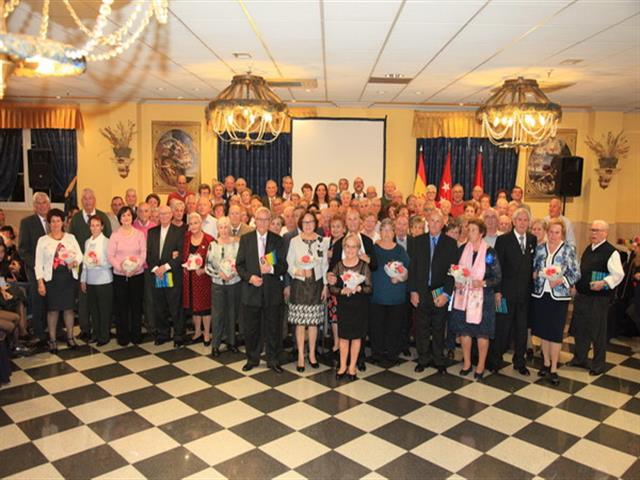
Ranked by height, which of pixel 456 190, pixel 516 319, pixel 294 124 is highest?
pixel 294 124

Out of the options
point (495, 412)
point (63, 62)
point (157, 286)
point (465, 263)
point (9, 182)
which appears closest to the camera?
point (63, 62)

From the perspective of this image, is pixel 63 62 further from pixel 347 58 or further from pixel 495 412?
pixel 347 58

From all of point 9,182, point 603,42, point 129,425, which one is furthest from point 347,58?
point 9,182

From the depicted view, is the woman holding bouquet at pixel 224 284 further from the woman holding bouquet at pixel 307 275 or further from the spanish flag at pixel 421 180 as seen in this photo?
the spanish flag at pixel 421 180

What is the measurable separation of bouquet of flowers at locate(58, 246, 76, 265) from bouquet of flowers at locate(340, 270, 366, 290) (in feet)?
10.1

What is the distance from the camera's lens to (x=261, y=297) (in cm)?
529

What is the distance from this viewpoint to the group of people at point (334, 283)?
16.9 ft

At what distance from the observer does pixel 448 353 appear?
19.4ft

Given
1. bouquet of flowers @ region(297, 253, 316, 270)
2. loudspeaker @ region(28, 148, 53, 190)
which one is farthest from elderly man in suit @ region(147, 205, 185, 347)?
loudspeaker @ region(28, 148, 53, 190)

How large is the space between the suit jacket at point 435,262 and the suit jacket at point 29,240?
4.36 meters

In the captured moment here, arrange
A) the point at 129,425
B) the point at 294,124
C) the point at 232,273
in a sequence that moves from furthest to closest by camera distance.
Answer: the point at 294,124 < the point at 232,273 < the point at 129,425

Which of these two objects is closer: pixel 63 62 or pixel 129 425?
pixel 63 62

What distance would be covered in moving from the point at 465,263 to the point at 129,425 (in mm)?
3395

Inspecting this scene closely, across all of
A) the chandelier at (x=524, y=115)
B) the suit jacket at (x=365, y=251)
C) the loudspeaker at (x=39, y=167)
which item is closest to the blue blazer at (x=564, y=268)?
the suit jacket at (x=365, y=251)
